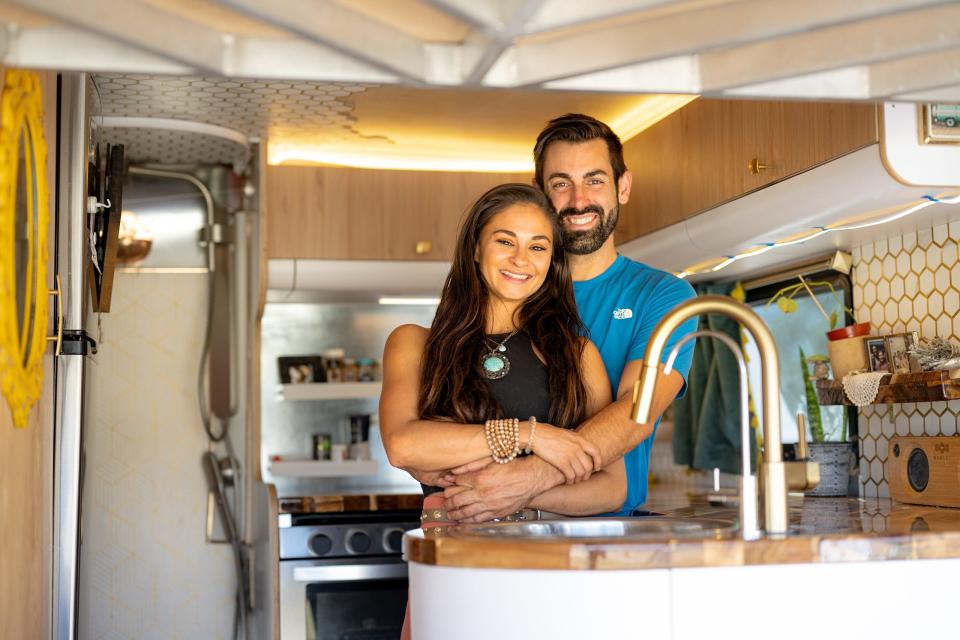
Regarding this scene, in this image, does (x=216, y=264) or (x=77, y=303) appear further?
(x=216, y=264)

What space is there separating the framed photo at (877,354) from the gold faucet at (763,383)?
1.15 meters

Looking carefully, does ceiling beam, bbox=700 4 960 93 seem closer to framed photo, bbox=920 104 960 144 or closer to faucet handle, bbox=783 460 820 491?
framed photo, bbox=920 104 960 144

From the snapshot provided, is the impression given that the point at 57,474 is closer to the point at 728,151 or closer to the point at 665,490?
the point at 728,151

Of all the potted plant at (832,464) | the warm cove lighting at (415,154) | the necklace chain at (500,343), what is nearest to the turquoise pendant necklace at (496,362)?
the necklace chain at (500,343)

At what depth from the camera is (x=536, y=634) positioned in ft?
5.21

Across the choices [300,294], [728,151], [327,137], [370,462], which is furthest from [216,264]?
[728,151]

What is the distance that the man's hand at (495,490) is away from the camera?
6.57 ft

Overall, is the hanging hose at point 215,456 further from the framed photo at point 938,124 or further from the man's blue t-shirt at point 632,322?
the framed photo at point 938,124

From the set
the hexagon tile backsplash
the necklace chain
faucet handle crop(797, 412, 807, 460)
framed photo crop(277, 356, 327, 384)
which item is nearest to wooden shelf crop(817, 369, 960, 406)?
the hexagon tile backsplash

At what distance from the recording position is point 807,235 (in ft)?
9.01

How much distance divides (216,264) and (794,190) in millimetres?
2421

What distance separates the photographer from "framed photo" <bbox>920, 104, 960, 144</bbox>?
86.2 inches

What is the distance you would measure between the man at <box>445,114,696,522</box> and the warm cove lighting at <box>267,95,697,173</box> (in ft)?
4.71

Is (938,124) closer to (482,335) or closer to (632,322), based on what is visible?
(632,322)
